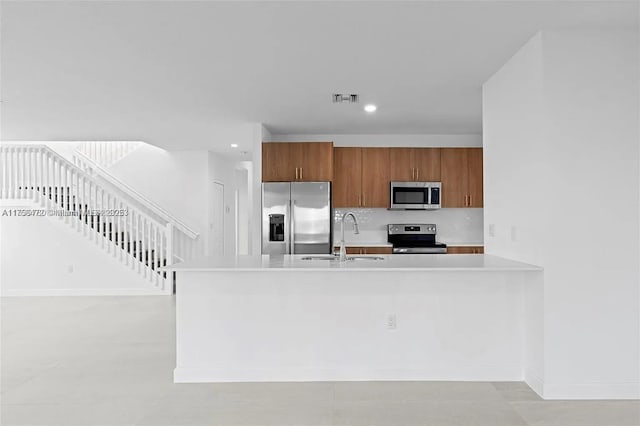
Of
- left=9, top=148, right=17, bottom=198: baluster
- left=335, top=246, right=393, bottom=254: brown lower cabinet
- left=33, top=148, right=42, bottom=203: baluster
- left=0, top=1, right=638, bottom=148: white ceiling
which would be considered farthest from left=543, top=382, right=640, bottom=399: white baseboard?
left=9, top=148, right=17, bottom=198: baluster

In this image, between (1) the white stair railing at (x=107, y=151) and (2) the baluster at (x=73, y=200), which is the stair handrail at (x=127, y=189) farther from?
(2) the baluster at (x=73, y=200)

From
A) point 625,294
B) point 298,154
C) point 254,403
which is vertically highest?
point 298,154

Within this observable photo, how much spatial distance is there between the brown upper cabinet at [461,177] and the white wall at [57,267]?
4.74 m

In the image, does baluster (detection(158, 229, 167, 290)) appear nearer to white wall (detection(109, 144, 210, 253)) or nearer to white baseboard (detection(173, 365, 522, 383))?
white wall (detection(109, 144, 210, 253))

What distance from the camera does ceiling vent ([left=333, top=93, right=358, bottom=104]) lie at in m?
4.65

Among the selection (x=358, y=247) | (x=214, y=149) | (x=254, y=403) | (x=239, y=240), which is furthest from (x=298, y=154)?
(x=239, y=240)

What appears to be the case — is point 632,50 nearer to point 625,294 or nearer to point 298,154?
point 625,294

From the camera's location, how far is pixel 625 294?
3.09 meters

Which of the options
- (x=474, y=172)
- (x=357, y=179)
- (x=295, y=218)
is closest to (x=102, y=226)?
(x=295, y=218)

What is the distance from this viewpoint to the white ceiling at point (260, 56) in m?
2.77

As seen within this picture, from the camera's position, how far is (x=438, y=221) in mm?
7102

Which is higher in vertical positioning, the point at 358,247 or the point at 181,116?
the point at 181,116

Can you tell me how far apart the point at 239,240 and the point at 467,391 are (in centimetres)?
865

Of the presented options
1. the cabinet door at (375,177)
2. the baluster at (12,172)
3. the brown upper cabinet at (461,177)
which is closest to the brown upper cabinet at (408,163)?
the cabinet door at (375,177)
